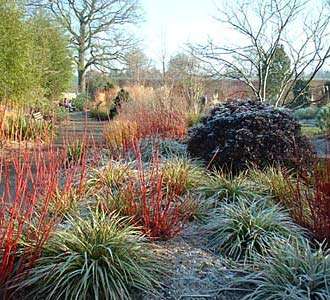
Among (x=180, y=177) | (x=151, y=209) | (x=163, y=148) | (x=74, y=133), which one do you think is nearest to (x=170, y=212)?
(x=151, y=209)

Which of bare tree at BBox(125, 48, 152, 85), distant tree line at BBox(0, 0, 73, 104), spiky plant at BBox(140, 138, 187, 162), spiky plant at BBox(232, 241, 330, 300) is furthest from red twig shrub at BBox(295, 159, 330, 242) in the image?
bare tree at BBox(125, 48, 152, 85)

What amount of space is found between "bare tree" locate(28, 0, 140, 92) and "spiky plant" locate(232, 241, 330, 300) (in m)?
25.7

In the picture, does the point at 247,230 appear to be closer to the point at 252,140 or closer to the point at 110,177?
the point at 110,177

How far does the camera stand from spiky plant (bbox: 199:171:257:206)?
4.40 meters

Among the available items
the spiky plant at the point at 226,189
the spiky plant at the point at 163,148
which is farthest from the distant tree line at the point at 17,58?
the spiky plant at the point at 226,189

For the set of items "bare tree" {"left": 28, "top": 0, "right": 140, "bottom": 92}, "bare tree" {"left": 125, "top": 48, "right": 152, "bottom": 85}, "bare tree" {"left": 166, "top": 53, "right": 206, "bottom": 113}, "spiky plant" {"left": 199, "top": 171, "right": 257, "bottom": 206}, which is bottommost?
"spiky plant" {"left": 199, "top": 171, "right": 257, "bottom": 206}

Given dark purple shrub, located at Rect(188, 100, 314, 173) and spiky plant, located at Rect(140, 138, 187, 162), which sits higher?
dark purple shrub, located at Rect(188, 100, 314, 173)

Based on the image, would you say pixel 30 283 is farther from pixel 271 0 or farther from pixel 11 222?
pixel 271 0

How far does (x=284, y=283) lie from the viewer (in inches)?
105

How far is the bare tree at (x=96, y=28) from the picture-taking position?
90.0ft

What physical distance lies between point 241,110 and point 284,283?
3.89 m

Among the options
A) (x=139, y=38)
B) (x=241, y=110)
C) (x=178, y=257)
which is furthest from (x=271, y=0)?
(x=139, y=38)

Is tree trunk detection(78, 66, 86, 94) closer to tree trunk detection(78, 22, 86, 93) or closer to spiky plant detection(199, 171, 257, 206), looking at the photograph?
tree trunk detection(78, 22, 86, 93)

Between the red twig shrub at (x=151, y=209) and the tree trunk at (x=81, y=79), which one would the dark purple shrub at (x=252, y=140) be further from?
the tree trunk at (x=81, y=79)
